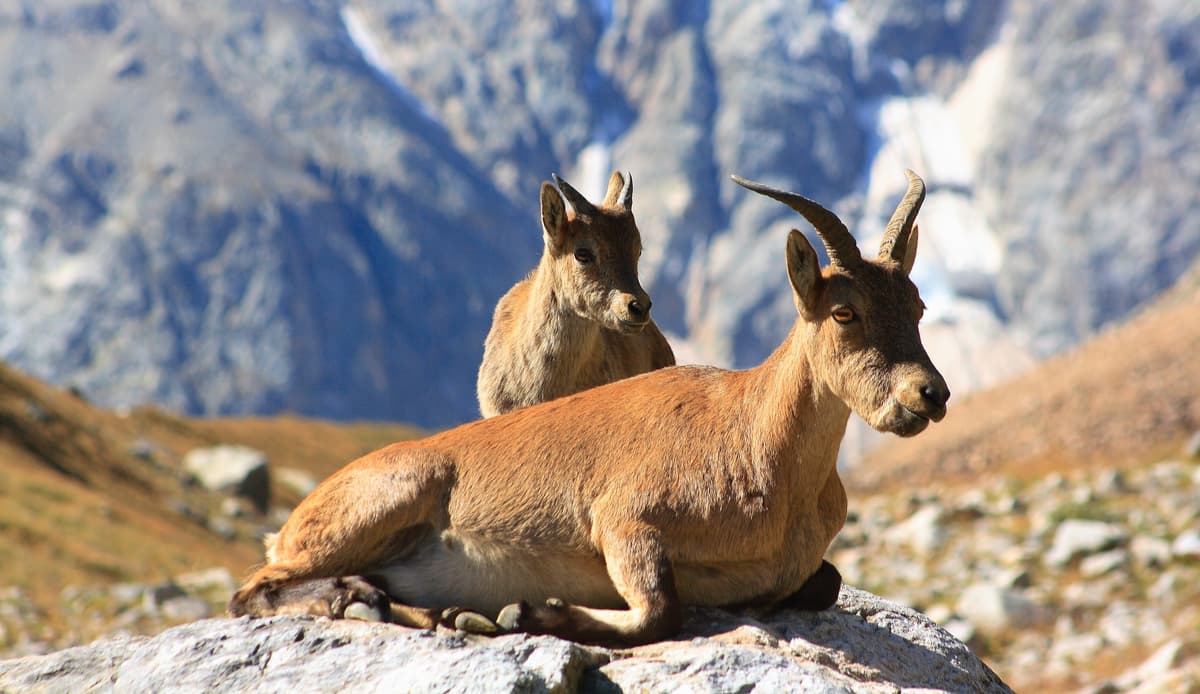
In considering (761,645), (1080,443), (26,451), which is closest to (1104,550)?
(1080,443)

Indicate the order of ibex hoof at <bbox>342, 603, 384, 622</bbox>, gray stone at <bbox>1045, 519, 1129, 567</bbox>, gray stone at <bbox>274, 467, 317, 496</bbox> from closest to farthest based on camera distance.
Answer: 1. ibex hoof at <bbox>342, 603, 384, 622</bbox>
2. gray stone at <bbox>1045, 519, 1129, 567</bbox>
3. gray stone at <bbox>274, 467, 317, 496</bbox>

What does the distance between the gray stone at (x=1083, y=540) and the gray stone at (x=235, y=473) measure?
3113 cm

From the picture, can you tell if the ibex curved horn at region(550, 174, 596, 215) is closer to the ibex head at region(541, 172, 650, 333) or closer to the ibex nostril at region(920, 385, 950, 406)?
the ibex head at region(541, 172, 650, 333)

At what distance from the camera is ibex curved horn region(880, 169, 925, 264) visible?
9.02 meters

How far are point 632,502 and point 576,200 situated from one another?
5.00 metres

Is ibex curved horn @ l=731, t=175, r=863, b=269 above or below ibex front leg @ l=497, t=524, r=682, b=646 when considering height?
above

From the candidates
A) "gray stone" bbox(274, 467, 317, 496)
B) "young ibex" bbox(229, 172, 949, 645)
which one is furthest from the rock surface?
"gray stone" bbox(274, 467, 317, 496)

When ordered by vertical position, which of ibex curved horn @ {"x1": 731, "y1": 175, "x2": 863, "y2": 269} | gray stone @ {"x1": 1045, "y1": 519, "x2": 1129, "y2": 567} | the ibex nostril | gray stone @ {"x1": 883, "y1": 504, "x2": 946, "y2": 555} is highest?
gray stone @ {"x1": 883, "y1": 504, "x2": 946, "y2": 555}

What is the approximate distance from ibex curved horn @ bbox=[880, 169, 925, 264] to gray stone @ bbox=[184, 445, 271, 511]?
44.2m

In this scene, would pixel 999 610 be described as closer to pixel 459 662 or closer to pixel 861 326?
pixel 861 326

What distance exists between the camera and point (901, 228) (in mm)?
9109

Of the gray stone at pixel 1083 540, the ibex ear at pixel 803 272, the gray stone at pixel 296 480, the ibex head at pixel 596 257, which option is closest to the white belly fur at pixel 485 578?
the ibex ear at pixel 803 272

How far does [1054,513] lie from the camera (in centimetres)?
3272

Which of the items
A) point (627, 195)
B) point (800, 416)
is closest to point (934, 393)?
point (800, 416)
